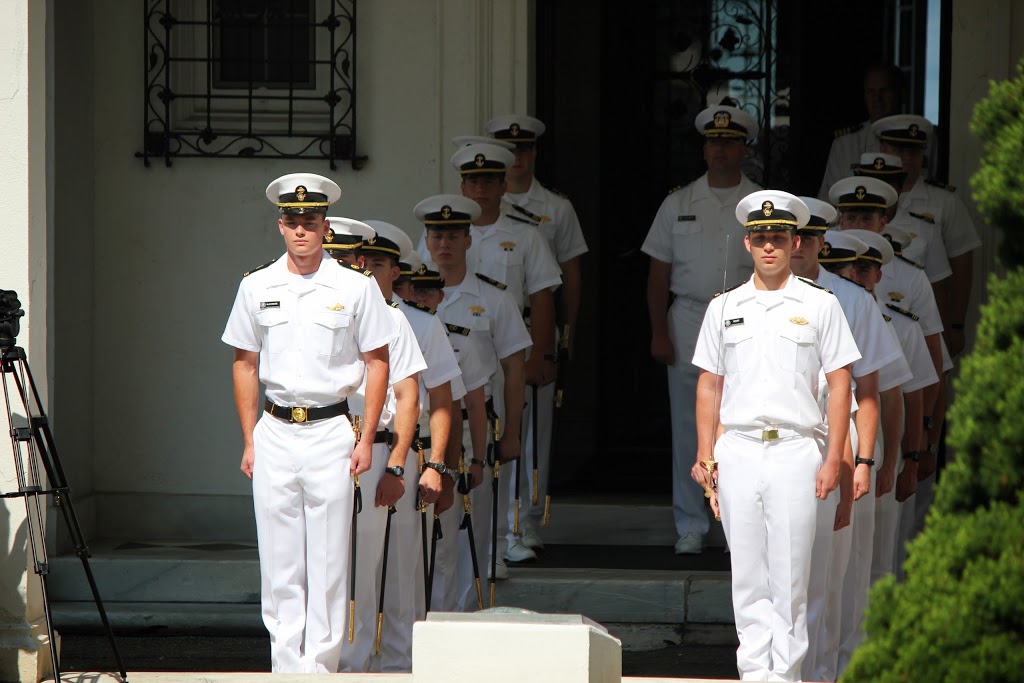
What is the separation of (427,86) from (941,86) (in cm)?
271

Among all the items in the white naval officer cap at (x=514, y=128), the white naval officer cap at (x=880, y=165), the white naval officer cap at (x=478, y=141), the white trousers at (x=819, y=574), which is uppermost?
the white naval officer cap at (x=514, y=128)

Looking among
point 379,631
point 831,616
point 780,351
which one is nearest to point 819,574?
point 831,616

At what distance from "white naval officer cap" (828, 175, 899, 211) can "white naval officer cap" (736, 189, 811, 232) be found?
4.39 ft

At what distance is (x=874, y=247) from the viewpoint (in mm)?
6875

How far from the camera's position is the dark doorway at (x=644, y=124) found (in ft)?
31.4

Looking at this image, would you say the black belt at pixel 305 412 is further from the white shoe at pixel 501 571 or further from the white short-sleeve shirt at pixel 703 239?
the white short-sleeve shirt at pixel 703 239

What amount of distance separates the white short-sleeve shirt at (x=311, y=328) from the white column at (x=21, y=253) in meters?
0.84

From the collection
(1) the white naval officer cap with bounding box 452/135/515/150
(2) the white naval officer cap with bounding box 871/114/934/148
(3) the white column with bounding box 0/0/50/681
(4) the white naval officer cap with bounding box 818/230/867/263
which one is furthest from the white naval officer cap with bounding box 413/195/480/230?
(2) the white naval officer cap with bounding box 871/114/934/148

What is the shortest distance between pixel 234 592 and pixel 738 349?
3.18 meters

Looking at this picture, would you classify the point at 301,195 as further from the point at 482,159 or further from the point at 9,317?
the point at 482,159

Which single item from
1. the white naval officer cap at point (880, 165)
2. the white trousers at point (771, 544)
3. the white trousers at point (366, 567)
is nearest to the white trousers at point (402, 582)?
the white trousers at point (366, 567)

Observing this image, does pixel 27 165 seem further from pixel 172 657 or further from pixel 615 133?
pixel 615 133

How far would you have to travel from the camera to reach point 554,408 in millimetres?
8602

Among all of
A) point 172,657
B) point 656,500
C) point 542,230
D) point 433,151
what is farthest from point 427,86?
point 172,657
